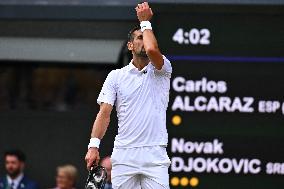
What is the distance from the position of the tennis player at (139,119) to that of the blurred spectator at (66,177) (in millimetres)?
2756

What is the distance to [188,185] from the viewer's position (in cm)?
820

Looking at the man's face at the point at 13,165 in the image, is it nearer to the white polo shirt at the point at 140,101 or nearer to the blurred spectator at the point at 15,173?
the blurred spectator at the point at 15,173

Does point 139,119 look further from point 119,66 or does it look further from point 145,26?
point 119,66

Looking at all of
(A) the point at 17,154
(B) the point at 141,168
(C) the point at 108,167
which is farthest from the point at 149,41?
(A) the point at 17,154

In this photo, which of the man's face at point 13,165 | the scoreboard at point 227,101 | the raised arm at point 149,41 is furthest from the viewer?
the man's face at point 13,165

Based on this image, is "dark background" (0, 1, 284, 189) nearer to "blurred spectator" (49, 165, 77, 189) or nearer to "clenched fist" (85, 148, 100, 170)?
"blurred spectator" (49, 165, 77, 189)

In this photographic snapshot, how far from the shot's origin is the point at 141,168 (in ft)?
19.2

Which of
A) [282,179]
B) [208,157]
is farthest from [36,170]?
[282,179]

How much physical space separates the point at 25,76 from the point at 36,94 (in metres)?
0.24

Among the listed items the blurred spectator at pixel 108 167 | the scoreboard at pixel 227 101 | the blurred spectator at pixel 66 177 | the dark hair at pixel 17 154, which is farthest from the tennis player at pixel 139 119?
the dark hair at pixel 17 154

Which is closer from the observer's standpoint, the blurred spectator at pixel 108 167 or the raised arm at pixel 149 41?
the raised arm at pixel 149 41

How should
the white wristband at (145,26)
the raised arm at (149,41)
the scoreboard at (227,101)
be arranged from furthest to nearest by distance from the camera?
the scoreboard at (227,101), the white wristband at (145,26), the raised arm at (149,41)

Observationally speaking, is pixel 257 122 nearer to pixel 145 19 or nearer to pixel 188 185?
pixel 188 185

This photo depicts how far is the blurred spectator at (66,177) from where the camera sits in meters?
8.67
